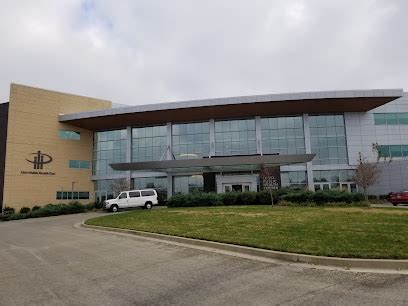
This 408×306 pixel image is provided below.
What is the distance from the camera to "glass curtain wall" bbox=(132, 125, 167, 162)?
44.7 meters

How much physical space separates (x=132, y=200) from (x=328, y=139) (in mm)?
22474

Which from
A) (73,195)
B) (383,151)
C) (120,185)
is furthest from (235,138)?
(73,195)

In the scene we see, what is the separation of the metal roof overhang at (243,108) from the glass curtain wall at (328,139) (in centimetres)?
111

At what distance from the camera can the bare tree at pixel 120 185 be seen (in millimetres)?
41544

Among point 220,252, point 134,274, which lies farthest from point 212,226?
point 134,274

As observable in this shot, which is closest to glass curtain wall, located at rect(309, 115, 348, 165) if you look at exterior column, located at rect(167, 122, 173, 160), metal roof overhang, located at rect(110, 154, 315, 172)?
metal roof overhang, located at rect(110, 154, 315, 172)

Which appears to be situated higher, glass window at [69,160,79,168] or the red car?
glass window at [69,160,79,168]

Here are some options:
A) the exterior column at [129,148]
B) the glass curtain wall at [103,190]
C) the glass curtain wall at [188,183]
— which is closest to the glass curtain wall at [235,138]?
the glass curtain wall at [188,183]

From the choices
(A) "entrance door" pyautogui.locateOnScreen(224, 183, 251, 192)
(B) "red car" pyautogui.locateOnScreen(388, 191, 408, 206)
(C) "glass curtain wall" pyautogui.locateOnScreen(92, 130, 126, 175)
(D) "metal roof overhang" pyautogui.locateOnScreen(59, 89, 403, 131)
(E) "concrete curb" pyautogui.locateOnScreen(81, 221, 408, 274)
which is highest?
(D) "metal roof overhang" pyautogui.locateOnScreen(59, 89, 403, 131)

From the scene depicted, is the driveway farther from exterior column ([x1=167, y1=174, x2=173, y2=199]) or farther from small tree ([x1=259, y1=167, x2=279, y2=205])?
exterior column ([x1=167, y1=174, x2=173, y2=199])

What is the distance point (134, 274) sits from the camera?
8.14m

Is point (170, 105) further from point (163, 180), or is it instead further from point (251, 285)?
point (251, 285)

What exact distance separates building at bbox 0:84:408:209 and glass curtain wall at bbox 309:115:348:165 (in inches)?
4.3

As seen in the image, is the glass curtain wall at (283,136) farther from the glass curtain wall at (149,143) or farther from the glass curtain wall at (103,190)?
the glass curtain wall at (103,190)
